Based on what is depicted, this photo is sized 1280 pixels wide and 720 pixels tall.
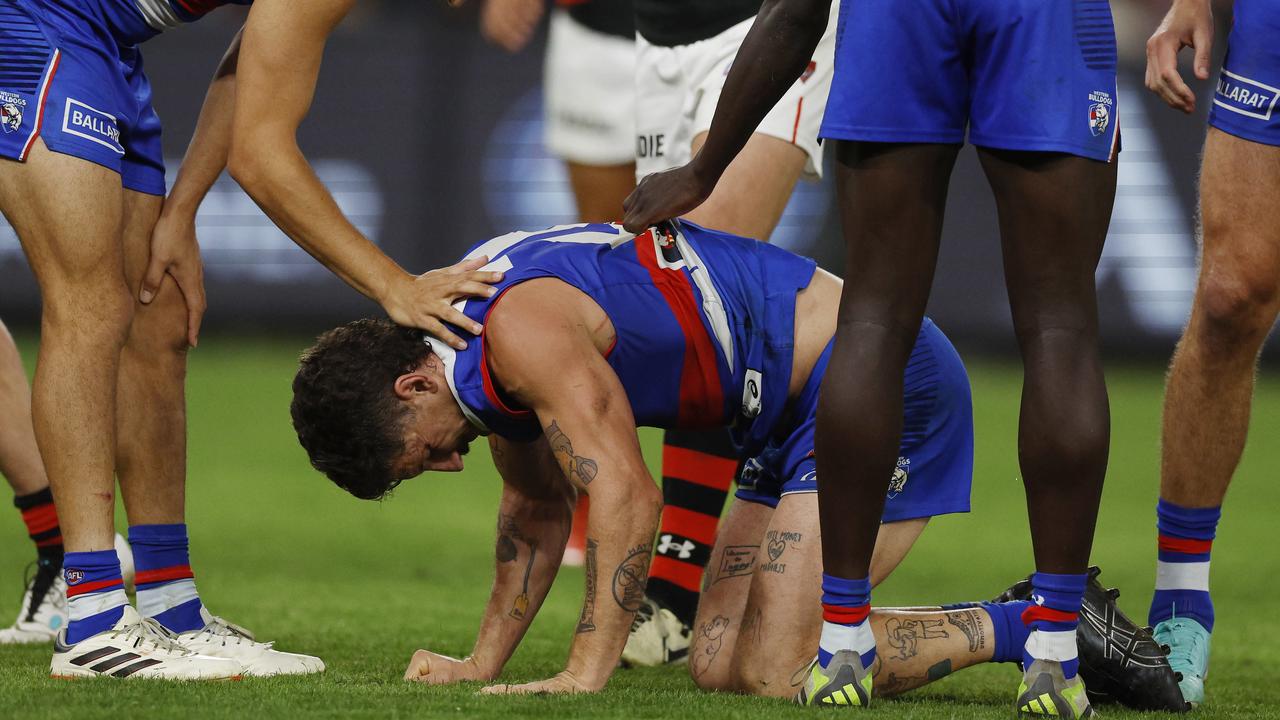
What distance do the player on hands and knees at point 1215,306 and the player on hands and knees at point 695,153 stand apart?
868 millimetres

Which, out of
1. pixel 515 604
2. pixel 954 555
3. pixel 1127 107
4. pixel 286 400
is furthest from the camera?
pixel 1127 107

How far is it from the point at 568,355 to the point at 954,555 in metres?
3.09

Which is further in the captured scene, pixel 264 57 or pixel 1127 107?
pixel 1127 107

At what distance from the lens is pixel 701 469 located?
412 cm

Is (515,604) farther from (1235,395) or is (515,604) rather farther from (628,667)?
(1235,395)

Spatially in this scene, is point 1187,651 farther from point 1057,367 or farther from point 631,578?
point 631,578

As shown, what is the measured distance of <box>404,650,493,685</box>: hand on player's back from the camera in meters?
3.20

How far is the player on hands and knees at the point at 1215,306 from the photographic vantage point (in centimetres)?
334

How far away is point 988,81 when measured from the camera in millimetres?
2740

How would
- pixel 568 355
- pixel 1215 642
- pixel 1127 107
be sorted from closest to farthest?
pixel 568 355 < pixel 1215 642 < pixel 1127 107

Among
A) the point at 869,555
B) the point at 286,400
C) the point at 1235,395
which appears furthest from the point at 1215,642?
the point at 286,400

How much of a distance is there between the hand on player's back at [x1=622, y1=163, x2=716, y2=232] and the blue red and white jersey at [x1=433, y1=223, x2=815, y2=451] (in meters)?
0.07

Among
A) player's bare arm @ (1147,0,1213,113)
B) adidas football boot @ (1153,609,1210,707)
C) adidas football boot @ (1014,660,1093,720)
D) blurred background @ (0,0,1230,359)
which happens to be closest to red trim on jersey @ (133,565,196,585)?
adidas football boot @ (1014,660,1093,720)

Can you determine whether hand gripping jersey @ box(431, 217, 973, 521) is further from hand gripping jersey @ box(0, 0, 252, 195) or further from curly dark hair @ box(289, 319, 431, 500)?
hand gripping jersey @ box(0, 0, 252, 195)
